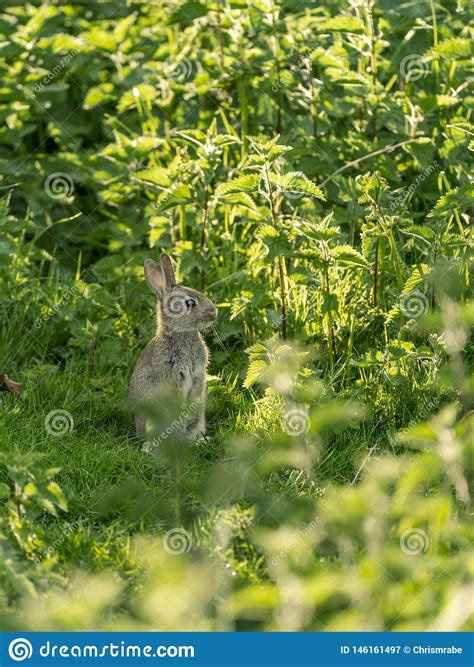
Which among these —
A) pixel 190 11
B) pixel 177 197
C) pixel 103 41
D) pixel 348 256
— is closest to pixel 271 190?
pixel 348 256

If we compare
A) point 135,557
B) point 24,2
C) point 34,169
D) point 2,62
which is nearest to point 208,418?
point 135,557

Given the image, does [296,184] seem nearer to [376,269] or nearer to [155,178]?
[376,269]

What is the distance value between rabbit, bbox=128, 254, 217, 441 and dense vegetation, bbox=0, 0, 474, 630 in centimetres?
15

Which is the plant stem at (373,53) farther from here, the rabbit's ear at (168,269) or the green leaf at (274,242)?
the rabbit's ear at (168,269)

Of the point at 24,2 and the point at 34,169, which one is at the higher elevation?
the point at 24,2

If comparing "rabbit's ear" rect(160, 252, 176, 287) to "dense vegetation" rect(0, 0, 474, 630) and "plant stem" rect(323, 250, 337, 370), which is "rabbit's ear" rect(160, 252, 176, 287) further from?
"plant stem" rect(323, 250, 337, 370)

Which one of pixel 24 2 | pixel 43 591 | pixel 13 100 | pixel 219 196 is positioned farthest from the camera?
pixel 24 2

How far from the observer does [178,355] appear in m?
5.62

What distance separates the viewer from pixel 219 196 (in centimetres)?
554

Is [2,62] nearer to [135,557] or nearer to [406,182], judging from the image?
[406,182]

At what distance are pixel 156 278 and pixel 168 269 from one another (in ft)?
0.28

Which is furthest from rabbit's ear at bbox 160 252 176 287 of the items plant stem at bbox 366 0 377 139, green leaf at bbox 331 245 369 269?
plant stem at bbox 366 0 377 139

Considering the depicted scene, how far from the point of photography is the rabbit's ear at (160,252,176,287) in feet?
18.5
